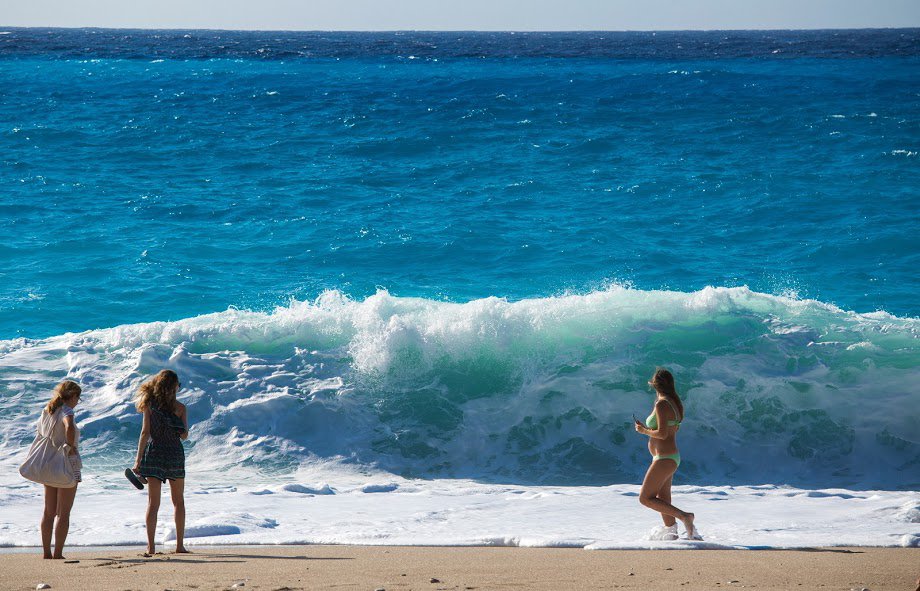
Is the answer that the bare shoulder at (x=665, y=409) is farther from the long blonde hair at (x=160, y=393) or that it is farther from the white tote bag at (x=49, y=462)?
the white tote bag at (x=49, y=462)

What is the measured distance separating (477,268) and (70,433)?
9.73m

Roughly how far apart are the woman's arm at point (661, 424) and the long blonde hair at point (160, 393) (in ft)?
10.3

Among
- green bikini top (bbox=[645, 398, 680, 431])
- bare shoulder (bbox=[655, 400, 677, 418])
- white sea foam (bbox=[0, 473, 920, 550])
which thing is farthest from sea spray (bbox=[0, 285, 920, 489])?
bare shoulder (bbox=[655, 400, 677, 418])

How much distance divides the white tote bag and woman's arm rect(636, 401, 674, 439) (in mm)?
3764

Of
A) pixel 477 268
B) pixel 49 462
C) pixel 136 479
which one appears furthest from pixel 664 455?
pixel 477 268

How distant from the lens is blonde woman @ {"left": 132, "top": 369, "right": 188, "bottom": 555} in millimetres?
5812

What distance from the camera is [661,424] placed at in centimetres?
610

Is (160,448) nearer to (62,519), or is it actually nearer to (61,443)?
(61,443)

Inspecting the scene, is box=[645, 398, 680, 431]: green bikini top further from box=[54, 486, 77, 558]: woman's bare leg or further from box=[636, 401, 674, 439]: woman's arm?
box=[54, 486, 77, 558]: woman's bare leg

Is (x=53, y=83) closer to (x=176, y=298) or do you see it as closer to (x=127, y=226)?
(x=127, y=226)

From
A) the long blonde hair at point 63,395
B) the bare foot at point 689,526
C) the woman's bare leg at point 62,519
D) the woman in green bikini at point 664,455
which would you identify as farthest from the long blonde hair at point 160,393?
the bare foot at point 689,526

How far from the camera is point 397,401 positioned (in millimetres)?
10023

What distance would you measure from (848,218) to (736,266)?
3299 mm

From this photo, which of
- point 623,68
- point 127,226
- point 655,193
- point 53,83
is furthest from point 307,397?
point 623,68
